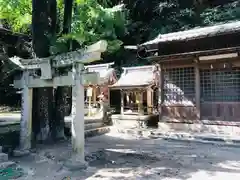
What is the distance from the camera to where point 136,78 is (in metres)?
16.1

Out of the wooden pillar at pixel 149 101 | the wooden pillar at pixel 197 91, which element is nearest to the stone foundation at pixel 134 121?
the wooden pillar at pixel 149 101

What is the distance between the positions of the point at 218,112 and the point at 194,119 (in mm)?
1176

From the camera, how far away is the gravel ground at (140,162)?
20.8ft

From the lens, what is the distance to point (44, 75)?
8.09 m

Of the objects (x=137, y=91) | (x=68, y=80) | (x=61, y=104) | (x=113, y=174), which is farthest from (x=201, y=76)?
(x=113, y=174)

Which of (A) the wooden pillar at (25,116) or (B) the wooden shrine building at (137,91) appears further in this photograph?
Answer: (B) the wooden shrine building at (137,91)

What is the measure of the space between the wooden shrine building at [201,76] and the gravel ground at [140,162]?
2319 mm

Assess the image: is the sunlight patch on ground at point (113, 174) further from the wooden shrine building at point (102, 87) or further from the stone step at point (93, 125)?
the wooden shrine building at point (102, 87)

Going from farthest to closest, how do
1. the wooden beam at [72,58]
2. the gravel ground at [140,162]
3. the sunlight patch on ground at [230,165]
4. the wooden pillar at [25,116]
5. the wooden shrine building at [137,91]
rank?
the wooden shrine building at [137,91], the wooden pillar at [25,116], the sunlight patch on ground at [230,165], the wooden beam at [72,58], the gravel ground at [140,162]

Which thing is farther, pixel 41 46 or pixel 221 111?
pixel 221 111

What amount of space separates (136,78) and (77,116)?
9.38 metres

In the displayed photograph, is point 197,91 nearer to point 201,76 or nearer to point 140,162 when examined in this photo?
point 201,76

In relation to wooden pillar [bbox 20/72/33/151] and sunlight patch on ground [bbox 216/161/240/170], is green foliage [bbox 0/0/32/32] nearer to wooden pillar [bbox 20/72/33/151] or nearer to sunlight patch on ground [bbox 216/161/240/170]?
wooden pillar [bbox 20/72/33/151]

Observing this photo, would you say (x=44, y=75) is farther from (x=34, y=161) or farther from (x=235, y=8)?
(x=235, y=8)
